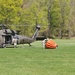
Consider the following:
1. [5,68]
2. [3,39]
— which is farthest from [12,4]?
[5,68]

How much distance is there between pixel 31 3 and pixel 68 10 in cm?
698

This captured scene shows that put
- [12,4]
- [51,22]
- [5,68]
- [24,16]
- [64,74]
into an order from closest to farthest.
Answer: [64,74], [5,68], [12,4], [24,16], [51,22]

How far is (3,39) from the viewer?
19.7 m

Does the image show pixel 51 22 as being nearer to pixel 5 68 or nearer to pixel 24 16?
pixel 24 16

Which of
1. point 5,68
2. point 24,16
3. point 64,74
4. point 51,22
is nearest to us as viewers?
point 64,74

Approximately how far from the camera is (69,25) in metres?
52.2

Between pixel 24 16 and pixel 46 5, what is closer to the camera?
pixel 24 16

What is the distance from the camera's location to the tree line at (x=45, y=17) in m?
43.5

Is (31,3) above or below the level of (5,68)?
above

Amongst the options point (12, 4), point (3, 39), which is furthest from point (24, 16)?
point (3, 39)

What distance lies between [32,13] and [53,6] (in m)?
5.53

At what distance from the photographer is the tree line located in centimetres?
4353

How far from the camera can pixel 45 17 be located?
48875 millimetres

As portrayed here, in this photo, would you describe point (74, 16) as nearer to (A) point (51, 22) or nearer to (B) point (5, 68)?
(A) point (51, 22)
